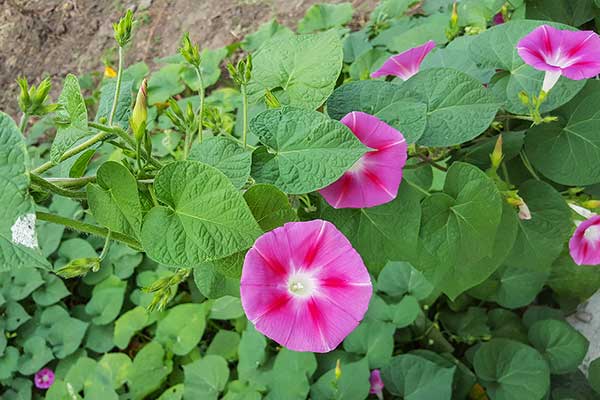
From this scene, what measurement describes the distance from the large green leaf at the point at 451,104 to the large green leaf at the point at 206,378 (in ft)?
2.94

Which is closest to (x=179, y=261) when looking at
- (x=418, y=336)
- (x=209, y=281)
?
(x=209, y=281)

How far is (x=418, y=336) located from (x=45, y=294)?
1068mm

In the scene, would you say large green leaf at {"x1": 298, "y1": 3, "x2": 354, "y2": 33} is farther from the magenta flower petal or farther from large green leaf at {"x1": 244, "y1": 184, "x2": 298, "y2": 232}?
large green leaf at {"x1": 244, "y1": 184, "x2": 298, "y2": 232}

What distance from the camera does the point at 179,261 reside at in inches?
21.1

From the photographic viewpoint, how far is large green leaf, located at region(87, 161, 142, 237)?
1.78 feet

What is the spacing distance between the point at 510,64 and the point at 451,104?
14 centimetres

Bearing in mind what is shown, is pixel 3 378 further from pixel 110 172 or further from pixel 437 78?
pixel 437 78

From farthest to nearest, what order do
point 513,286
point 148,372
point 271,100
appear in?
point 148,372 → point 513,286 → point 271,100

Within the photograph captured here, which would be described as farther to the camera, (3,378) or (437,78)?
(3,378)

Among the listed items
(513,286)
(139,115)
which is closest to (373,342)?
(513,286)

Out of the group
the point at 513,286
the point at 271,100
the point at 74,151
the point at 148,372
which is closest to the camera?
the point at 74,151

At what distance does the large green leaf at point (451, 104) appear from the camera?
669 mm

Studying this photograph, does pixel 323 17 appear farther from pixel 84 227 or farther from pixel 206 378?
pixel 84 227

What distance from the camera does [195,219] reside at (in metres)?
0.55
